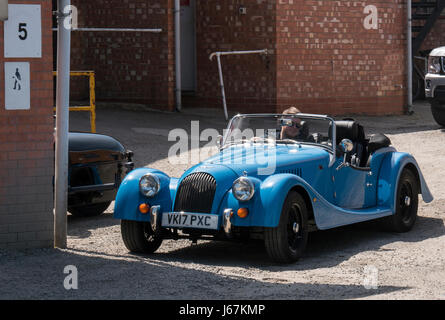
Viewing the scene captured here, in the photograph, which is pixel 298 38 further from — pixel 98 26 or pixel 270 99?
pixel 98 26

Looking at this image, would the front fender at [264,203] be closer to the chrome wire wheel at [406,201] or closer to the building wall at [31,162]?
the building wall at [31,162]

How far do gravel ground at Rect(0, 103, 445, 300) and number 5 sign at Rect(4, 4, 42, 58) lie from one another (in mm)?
1848

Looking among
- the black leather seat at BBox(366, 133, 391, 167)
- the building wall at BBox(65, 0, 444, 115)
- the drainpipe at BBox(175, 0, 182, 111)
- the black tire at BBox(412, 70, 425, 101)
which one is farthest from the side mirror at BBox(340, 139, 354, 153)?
the black tire at BBox(412, 70, 425, 101)

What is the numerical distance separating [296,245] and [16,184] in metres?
2.65

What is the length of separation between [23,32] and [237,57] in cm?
1146

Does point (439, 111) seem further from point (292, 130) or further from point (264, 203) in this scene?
point (264, 203)

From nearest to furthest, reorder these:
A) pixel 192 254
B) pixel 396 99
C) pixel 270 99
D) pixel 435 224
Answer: pixel 192 254
pixel 435 224
pixel 270 99
pixel 396 99

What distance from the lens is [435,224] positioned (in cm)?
1038

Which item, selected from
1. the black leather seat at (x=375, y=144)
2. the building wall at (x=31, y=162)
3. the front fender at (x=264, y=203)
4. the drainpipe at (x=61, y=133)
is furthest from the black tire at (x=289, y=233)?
the building wall at (x=31, y=162)

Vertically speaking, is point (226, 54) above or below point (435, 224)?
above

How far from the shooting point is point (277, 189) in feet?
26.4

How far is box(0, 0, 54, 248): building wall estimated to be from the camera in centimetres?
849
